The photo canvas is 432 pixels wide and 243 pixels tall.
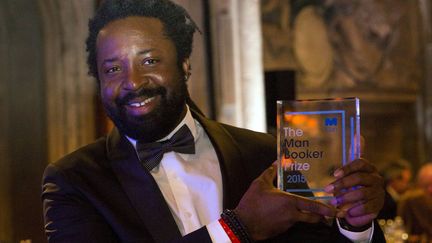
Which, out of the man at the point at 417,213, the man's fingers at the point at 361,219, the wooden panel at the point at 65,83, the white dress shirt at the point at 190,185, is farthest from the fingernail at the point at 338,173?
the man at the point at 417,213

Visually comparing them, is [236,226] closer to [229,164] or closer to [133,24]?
[229,164]

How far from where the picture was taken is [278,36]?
28.4 feet

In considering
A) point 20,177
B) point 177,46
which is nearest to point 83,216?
point 177,46

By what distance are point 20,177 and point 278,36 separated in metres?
5.06

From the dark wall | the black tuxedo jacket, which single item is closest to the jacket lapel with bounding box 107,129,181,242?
the black tuxedo jacket

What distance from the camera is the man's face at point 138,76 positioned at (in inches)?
72.0

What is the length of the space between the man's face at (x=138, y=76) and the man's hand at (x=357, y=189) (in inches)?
18.2

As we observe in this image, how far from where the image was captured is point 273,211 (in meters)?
1.64

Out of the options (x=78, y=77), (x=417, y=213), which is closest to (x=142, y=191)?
(x=78, y=77)

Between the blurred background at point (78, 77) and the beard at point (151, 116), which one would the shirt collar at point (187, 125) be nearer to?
the beard at point (151, 116)

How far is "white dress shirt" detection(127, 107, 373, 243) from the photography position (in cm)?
190

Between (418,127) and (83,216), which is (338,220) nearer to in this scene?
(83,216)

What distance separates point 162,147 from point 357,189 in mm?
532

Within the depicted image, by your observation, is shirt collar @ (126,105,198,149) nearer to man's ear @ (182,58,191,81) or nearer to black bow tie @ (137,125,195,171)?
black bow tie @ (137,125,195,171)
